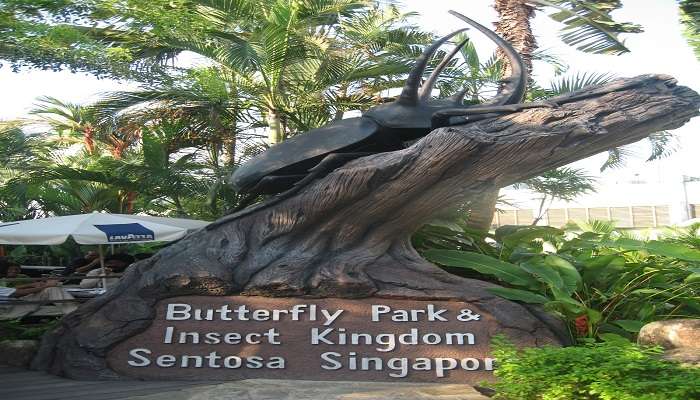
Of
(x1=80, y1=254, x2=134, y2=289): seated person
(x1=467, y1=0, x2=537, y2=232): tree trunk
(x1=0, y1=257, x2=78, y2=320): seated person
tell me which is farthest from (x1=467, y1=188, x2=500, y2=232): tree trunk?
(x1=0, y1=257, x2=78, y2=320): seated person

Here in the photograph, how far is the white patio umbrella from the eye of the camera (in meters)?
8.79

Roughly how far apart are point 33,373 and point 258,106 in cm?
724

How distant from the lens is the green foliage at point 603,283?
586cm

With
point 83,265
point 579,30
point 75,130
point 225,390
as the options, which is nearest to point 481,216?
point 579,30

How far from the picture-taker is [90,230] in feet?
29.6

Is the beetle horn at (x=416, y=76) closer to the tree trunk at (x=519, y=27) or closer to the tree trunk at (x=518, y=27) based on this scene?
the tree trunk at (x=518, y=27)

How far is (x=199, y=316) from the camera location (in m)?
5.78

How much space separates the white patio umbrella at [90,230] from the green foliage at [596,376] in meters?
6.09

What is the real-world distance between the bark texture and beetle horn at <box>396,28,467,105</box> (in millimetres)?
716

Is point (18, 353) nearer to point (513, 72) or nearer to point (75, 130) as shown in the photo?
point (513, 72)

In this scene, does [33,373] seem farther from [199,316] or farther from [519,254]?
[519,254]

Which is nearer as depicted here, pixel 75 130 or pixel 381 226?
pixel 381 226

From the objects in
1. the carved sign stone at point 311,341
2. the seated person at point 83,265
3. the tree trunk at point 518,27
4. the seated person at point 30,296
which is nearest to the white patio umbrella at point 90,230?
the seated person at point 30,296

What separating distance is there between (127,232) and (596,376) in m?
6.86
